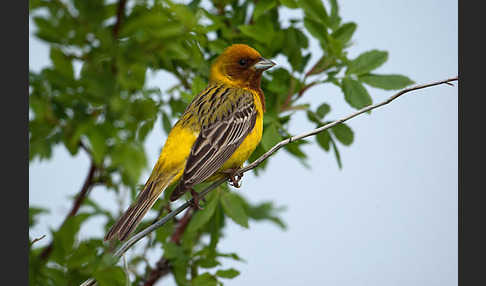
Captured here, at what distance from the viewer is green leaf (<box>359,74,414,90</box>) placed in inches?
108

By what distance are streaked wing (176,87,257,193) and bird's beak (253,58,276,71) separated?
0.67 feet

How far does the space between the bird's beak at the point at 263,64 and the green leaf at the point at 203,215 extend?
75 cm

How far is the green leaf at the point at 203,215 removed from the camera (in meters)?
2.63

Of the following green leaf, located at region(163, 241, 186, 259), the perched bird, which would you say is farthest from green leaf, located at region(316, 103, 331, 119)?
green leaf, located at region(163, 241, 186, 259)

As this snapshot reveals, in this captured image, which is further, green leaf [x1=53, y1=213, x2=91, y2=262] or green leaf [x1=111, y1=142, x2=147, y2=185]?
green leaf [x1=53, y1=213, x2=91, y2=262]

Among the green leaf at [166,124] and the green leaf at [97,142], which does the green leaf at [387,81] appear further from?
the green leaf at [97,142]

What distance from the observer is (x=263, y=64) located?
2879mm

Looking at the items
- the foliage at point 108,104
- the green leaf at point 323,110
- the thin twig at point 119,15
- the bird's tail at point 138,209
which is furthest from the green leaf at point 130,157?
the green leaf at point 323,110

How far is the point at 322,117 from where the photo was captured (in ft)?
9.52

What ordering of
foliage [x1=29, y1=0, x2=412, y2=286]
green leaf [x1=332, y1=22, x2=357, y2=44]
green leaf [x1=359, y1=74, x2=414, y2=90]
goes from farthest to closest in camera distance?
green leaf [x1=332, y1=22, x2=357, y2=44] < green leaf [x1=359, y1=74, x2=414, y2=90] < foliage [x1=29, y1=0, x2=412, y2=286]

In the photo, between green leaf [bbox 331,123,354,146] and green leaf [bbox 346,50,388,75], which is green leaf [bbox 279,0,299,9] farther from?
green leaf [bbox 331,123,354,146]

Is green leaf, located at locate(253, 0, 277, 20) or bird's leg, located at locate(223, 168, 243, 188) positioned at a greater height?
green leaf, located at locate(253, 0, 277, 20)

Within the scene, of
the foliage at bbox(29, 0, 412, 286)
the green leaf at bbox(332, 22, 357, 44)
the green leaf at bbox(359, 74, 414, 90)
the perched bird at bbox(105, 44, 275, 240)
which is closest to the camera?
the foliage at bbox(29, 0, 412, 286)

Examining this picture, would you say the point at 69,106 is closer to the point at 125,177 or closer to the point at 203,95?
the point at 125,177
